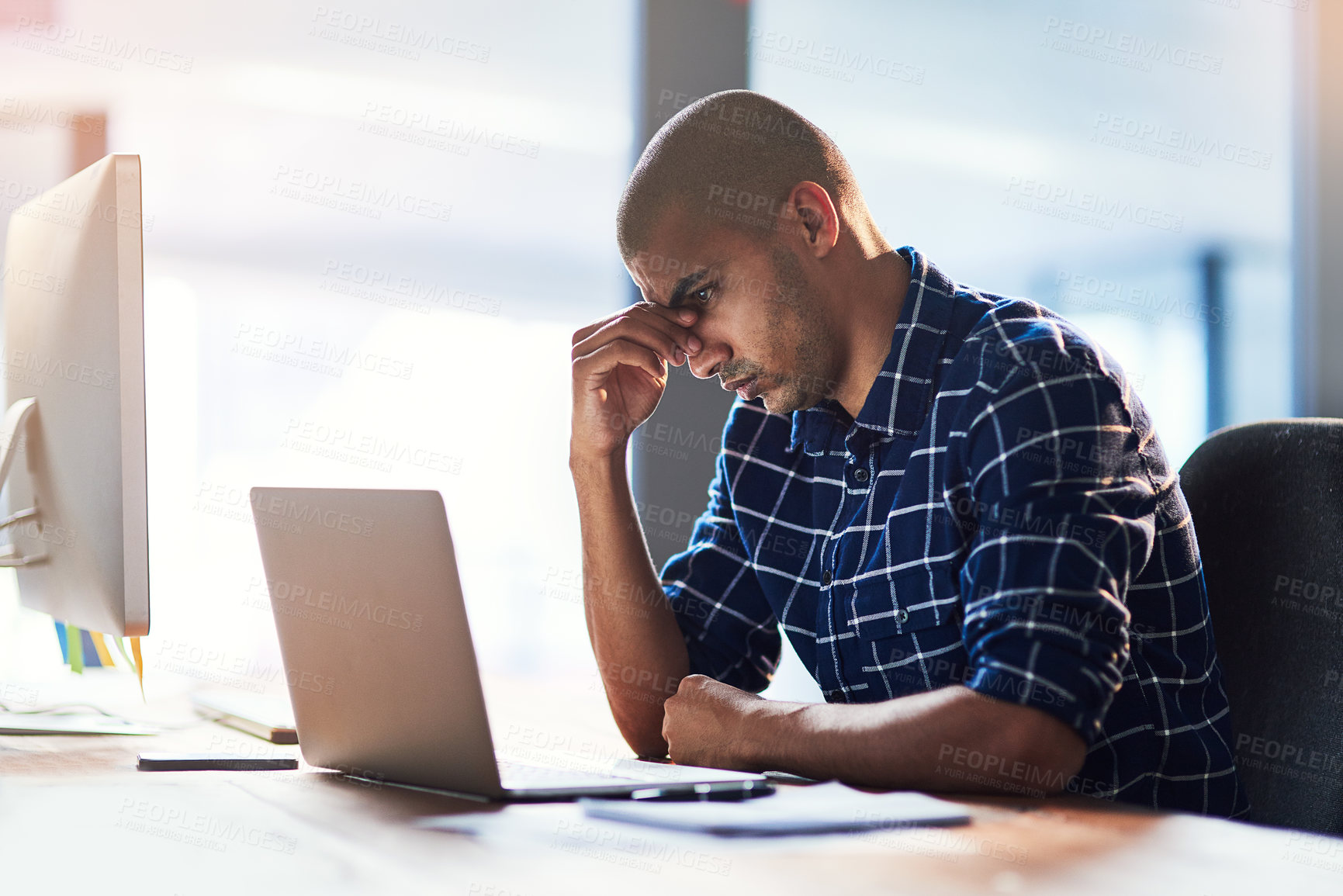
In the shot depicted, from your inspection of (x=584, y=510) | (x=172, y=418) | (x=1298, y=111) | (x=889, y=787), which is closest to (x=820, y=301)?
(x=584, y=510)

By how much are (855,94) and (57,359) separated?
1632 millimetres

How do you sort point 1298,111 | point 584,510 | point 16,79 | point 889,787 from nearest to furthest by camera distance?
point 889,787
point 584,510
point 16,79
point 1298,111

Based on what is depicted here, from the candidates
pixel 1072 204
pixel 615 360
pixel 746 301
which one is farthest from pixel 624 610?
pixel 1072 204

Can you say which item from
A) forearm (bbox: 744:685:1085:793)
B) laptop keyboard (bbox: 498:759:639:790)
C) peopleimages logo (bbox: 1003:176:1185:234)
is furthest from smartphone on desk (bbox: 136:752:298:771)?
peopleimages logo (bbox: 1003:176:1185:234)

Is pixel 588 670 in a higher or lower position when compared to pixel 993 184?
lower

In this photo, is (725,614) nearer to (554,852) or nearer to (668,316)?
(668,316)

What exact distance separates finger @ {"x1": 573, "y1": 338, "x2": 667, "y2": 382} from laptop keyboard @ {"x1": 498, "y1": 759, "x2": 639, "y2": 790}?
547 mm

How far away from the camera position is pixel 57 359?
1.18 m

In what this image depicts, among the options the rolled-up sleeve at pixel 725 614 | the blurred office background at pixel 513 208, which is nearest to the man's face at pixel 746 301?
the rolled-up sleeve at pixel 725 614

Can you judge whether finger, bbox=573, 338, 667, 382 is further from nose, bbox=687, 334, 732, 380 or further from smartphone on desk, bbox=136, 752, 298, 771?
smartphone on desk, bbox=136, 752, 298, 771

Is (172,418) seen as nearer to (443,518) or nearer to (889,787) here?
(443,518)

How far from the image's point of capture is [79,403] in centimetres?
112

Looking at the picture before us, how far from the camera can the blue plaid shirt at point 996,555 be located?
34.6 inches

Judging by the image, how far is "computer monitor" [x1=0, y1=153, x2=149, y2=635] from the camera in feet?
3.37
